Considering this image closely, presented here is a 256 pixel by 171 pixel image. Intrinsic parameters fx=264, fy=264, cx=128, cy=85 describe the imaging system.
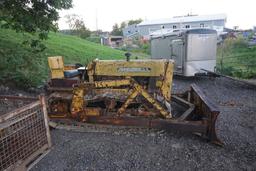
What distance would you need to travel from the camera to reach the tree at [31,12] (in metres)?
6.73

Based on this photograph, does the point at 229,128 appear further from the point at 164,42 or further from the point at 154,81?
the point at 164,42

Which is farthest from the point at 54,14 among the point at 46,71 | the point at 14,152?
the point at 14,152

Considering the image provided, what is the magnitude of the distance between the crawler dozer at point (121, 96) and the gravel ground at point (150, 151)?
0.28 meters

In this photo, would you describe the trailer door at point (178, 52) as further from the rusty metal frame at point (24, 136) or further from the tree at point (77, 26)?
the tree at point (77, 26)

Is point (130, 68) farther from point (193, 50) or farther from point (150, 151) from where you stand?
point (193, 50)

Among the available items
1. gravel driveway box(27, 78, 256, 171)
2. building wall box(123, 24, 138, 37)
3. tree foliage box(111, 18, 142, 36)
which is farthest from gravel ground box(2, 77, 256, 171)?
tree foliage box(111, 18, 142, 36)

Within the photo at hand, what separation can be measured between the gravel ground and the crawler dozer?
282 mm

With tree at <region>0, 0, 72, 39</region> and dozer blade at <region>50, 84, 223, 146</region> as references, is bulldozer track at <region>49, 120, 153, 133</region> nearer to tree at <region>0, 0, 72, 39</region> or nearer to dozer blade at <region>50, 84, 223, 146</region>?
dozer blade at <region>50, 84, 223, 146</region>

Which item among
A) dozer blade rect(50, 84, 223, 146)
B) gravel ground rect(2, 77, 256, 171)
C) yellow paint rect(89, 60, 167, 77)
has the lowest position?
gravel ground rect(2, 77, 256, 171)

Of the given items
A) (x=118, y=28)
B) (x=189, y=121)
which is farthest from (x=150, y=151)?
(x=118, y=28)

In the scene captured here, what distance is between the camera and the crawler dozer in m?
5.09

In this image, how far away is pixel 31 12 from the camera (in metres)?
6.91

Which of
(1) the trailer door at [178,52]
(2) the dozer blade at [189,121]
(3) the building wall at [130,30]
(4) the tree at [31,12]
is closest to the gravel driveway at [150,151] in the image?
(2) the dozer blade at [189,121]

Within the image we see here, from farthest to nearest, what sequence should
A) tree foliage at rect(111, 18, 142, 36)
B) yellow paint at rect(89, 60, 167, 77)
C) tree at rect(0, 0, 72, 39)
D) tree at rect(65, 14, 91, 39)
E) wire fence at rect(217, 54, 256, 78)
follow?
tree foliage at rect(111, 18, 142, 36) < tree at rect(65, 14, 91, 39) < wire fence at rect(217, 54, 256, 78) < tree at rect(0, 0, 72, 39) < yellow paint at rect(89, 60, 167, 77)
